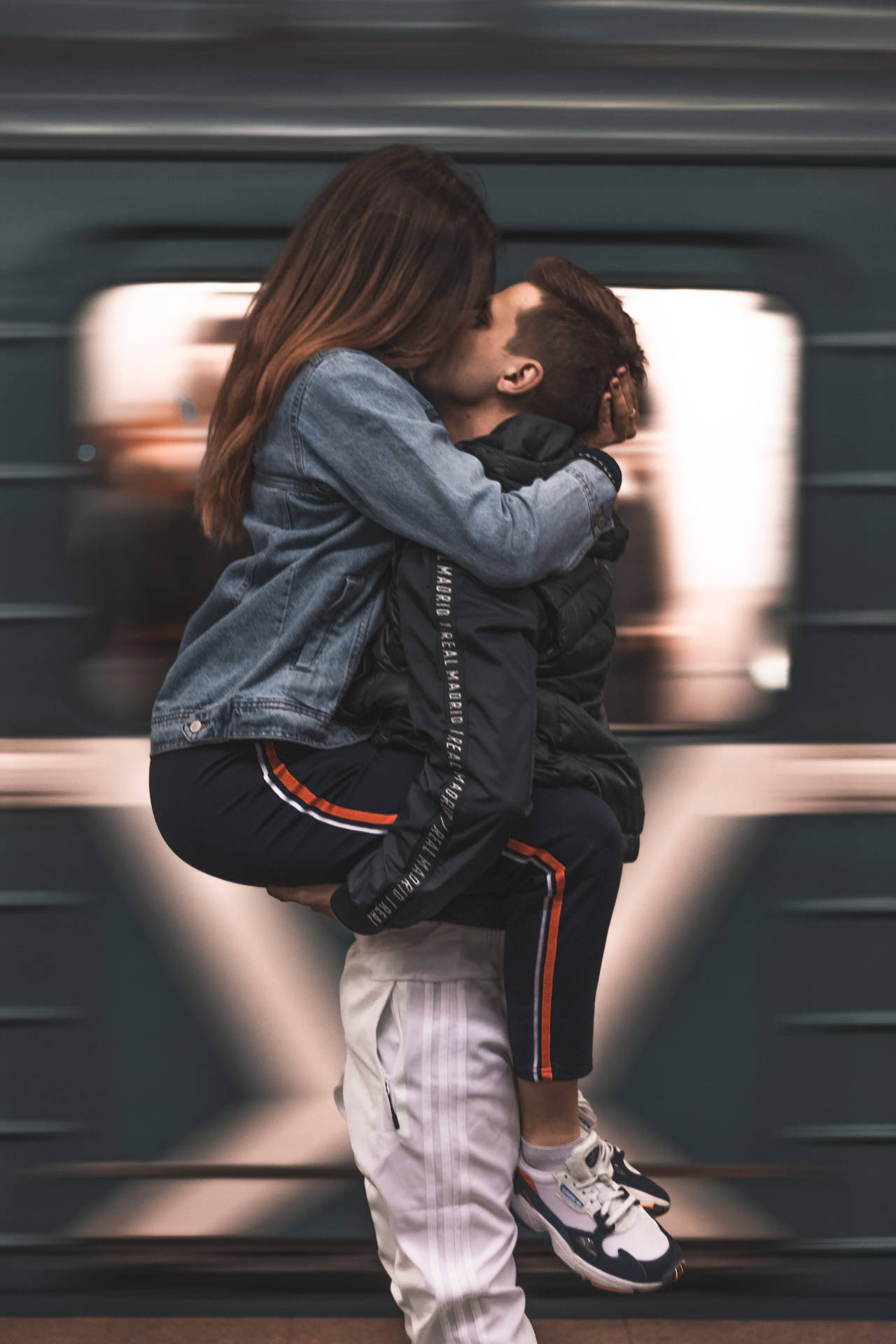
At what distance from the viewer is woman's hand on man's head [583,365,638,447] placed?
169 centimetres

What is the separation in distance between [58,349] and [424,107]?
0.72 metres

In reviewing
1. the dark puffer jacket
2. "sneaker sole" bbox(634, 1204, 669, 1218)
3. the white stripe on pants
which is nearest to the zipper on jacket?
the white stripe on pants

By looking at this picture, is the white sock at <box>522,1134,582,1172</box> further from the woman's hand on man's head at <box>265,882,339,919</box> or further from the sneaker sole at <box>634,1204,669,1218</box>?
the woman's hand on man's head at <box>265,882,339,919</box>

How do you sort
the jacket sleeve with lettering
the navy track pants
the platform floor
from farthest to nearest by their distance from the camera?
the platform floor
the navy track pants
the jacket sleeve with lettering

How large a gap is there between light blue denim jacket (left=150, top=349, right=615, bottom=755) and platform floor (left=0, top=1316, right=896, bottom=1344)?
3.86 ft

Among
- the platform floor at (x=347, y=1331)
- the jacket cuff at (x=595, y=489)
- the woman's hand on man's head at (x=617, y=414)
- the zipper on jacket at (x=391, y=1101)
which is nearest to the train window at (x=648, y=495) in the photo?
the woman's hand on man's head at (x=617, y=414)

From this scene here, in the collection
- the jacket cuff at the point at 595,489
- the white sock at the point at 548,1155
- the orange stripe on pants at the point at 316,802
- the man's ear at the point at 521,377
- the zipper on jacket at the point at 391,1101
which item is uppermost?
the man's ear at the point at 521,377

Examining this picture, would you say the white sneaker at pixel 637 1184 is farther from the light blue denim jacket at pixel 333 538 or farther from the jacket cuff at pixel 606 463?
the jacket cuff at pixel 606 463

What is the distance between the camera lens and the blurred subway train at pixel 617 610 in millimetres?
2090

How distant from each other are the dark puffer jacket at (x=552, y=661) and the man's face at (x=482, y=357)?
82mm

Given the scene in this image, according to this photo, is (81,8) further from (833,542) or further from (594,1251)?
(594,1251)

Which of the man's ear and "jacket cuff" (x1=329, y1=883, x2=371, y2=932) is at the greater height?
the man's ear

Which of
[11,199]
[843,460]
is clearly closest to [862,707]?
[843,460]

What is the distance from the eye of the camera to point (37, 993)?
2.17 metres
